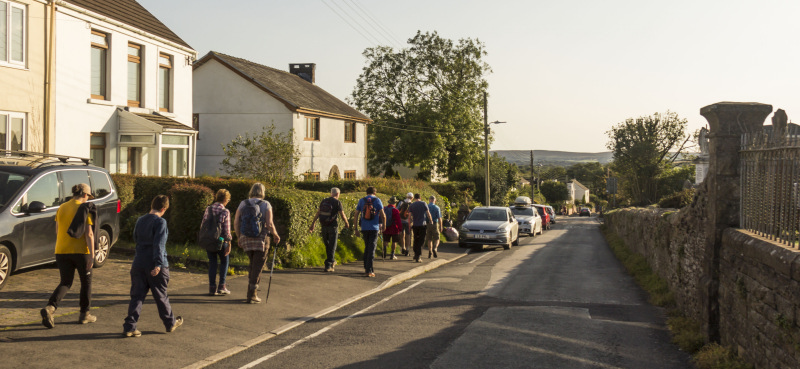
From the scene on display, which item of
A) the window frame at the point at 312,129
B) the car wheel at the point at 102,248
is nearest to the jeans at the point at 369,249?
the car wheel at the point at 102,248

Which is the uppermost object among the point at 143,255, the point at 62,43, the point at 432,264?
the point at 62,43

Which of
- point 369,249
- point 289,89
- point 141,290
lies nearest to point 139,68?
point 369,249

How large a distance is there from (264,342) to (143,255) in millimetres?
1839

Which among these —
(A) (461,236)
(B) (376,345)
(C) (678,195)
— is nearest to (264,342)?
(B) (376,345)

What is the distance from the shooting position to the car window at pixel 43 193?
384 inches

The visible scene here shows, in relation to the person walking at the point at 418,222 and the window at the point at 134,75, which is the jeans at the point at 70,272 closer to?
the person walking at the point at 418,222

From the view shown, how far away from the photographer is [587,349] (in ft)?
25.1

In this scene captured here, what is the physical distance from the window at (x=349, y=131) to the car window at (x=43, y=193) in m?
29.7

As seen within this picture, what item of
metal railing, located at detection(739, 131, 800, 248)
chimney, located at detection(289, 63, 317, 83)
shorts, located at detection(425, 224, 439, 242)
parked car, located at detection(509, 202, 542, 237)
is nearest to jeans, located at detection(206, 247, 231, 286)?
metal railing, located at detection(739, 131, 800, 248)

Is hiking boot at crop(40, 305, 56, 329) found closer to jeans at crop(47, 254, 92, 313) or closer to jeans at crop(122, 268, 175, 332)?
jeans at crop(47, 254, 92, 313)

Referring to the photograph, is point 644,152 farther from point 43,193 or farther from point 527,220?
point 43,193

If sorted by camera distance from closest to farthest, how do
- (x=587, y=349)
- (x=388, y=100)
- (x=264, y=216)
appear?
(x=587, y=349), (x=264, y=216), (x=388, y=100)

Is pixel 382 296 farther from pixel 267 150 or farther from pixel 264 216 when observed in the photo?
pixel 267 150

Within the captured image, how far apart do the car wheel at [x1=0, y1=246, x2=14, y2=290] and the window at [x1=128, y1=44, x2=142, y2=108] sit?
12884 mm
